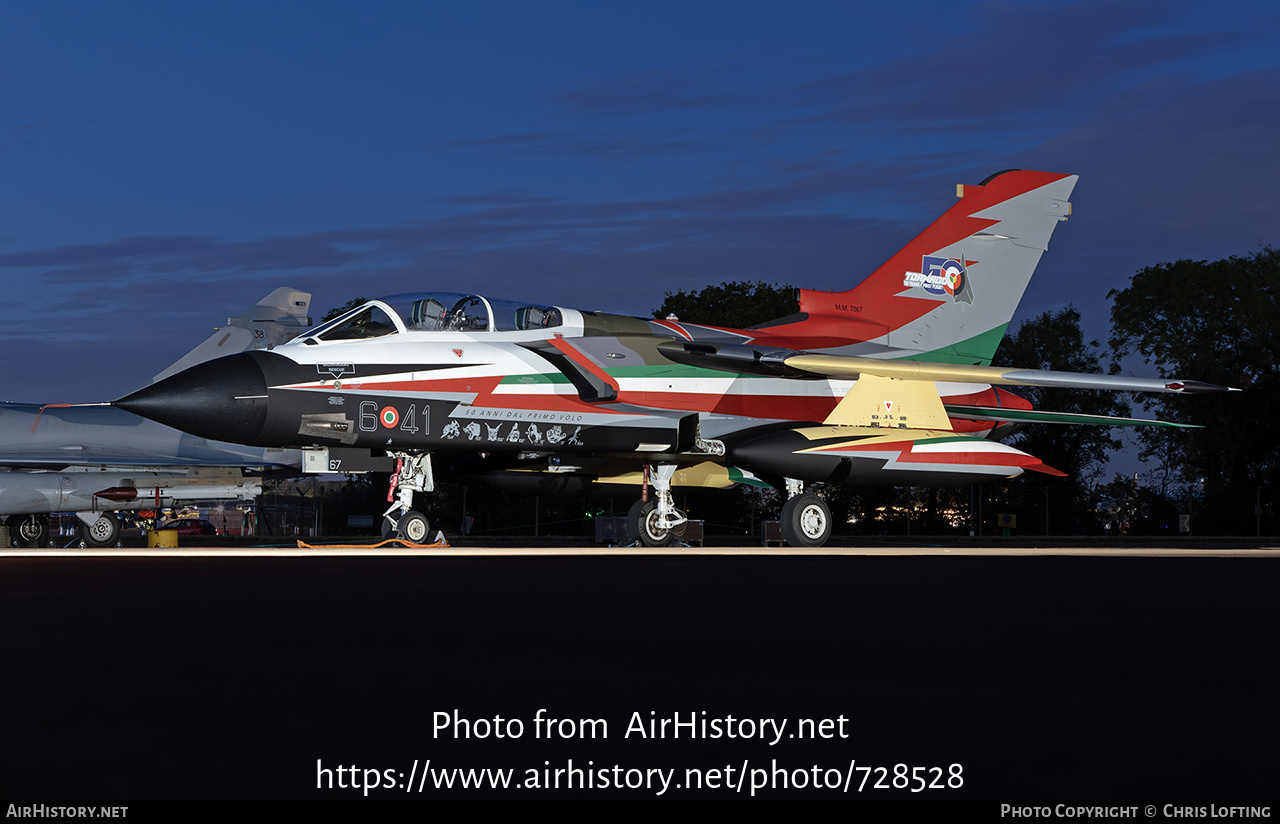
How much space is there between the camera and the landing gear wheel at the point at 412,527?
1877cm

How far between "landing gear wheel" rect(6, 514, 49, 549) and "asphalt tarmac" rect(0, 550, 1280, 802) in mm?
24054

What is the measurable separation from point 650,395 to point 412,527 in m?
3.88

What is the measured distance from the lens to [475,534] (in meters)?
39.7

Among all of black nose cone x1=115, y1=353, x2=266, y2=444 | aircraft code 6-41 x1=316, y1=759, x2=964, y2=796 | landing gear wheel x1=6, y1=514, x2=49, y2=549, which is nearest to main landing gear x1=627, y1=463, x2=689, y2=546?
black nose cone x1=115, y1=353, x2=266, y2=444

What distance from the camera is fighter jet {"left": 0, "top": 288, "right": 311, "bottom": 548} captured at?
29.1 meters

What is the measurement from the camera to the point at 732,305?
171 ft

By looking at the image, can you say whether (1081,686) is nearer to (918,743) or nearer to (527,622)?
(918,743)

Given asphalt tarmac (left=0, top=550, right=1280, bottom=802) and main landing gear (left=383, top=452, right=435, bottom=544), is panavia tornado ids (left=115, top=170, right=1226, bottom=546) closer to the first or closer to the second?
main landing gear (left=383, top=452, right=435, bottom=544)

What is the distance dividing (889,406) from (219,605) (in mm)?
13486

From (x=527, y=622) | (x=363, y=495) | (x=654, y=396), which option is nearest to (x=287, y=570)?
(x=527, y=622)

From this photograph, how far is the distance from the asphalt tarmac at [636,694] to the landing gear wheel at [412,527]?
394 inches

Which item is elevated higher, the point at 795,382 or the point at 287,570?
the point at 795,382

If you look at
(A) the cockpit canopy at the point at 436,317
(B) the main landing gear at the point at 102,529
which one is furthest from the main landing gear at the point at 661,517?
(B) the main landing gear at the point at 102,529

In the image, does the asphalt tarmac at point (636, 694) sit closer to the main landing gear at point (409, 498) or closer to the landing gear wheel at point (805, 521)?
the main landing gear at point (409, 498)
